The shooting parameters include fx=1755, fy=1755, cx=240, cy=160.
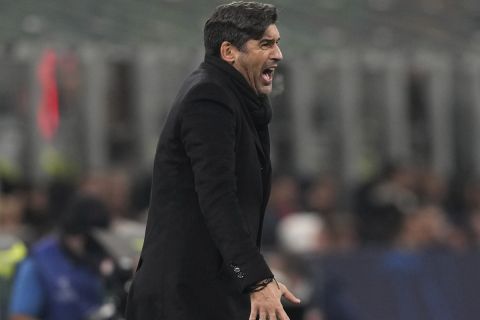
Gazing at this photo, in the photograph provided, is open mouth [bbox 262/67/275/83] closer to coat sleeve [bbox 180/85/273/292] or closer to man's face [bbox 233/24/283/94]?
man's face [bbox 233/24/283/94]

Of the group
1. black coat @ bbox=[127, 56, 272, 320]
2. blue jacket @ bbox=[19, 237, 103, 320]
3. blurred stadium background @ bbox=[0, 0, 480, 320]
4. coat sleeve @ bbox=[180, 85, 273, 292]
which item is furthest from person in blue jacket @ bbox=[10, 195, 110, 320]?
coat sleeve @ bbox=[180, 85, 273, 292]

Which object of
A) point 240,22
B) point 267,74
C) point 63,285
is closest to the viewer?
point 240,22

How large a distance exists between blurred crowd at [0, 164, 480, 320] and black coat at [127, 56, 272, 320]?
15.2ft

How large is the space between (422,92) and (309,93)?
1.51m

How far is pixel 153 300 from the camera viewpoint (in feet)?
19.6

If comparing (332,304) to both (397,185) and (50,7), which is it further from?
A: (397,185)

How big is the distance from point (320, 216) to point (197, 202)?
11.3 meters

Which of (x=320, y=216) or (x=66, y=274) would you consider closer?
(x=66, y=274)

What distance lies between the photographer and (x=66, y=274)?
10336 mm

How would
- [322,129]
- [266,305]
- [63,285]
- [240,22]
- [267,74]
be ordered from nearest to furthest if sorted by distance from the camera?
1. [266,305]
2. [240,22]
3. [267,74]
4. [63,285]
5. [322,129]

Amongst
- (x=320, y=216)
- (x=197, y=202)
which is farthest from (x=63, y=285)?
(x=320, y=216)

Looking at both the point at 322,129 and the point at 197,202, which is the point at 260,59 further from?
the point at 322,129

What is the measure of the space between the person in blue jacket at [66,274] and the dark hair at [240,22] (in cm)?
446

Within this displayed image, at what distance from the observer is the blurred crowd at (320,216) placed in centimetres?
1312
